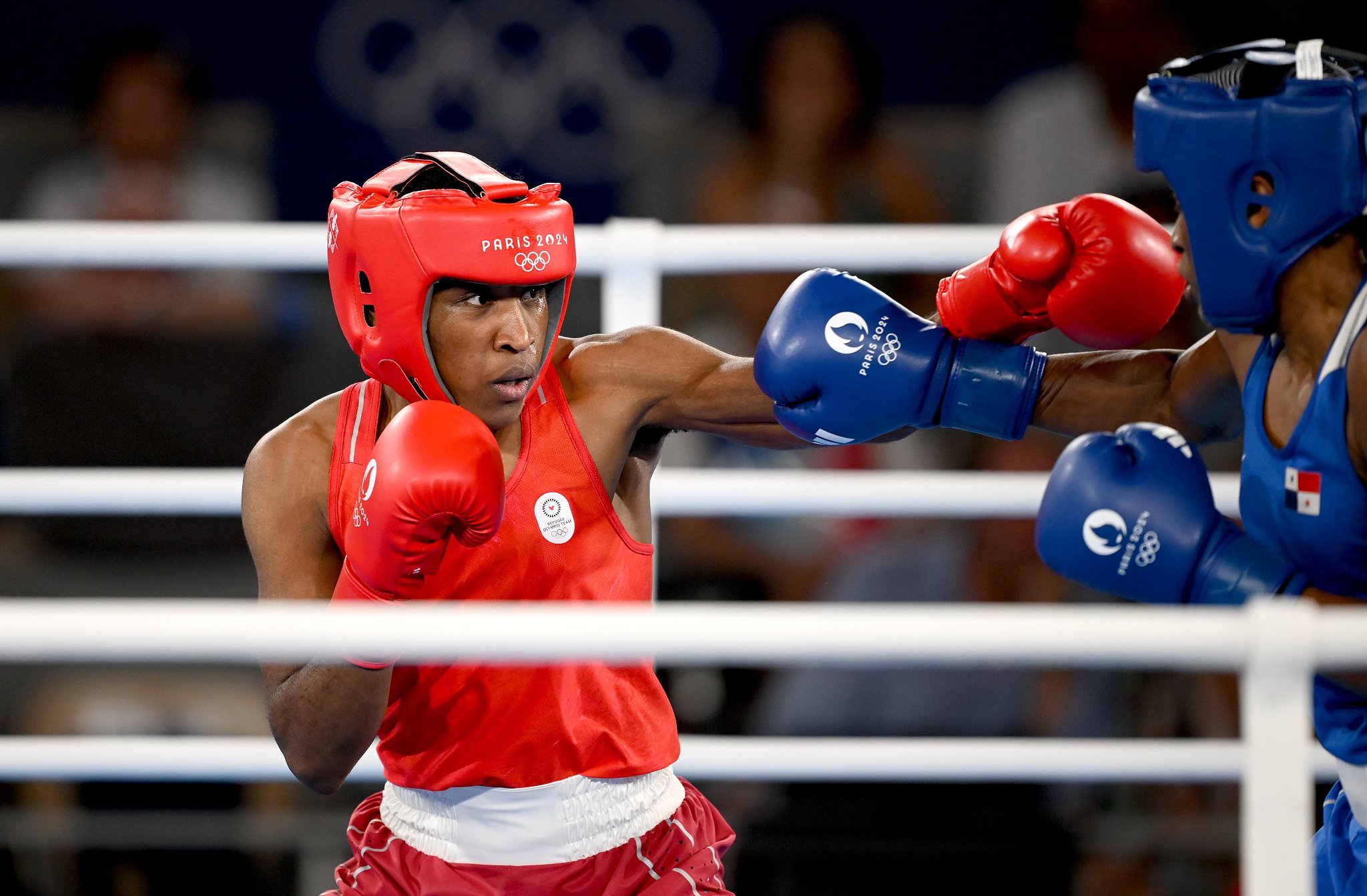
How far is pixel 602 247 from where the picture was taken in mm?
1883

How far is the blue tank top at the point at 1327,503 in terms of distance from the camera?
1372mm

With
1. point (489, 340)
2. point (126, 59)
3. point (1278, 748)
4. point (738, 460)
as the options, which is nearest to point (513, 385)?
point (489, 340)

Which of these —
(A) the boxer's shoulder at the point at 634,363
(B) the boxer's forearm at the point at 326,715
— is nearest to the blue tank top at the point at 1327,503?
(A) the boxer's shoulder at the point at 634,363

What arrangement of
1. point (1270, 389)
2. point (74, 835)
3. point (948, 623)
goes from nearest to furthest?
point (948, 623) < point (1270, 389) < point (74, 835)

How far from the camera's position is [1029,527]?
2.96 m

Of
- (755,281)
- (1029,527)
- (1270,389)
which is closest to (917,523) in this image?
(1029,527)

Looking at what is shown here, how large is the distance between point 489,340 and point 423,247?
129 millimetres

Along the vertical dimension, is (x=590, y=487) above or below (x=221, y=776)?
above

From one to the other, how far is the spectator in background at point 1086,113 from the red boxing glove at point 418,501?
2204 mm

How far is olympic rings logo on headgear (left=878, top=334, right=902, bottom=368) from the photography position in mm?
1640

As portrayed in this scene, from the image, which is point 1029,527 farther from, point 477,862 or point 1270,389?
point 477,862

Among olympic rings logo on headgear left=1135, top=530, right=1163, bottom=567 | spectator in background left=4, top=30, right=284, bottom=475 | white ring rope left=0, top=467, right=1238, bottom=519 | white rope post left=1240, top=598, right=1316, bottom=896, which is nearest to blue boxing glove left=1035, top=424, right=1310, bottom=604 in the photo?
olympic rings logo on headgear left=1135, top=530, right=1163, bottom=567

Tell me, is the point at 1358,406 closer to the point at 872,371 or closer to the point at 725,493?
the point at 872,371

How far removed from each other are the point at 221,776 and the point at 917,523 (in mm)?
1632
